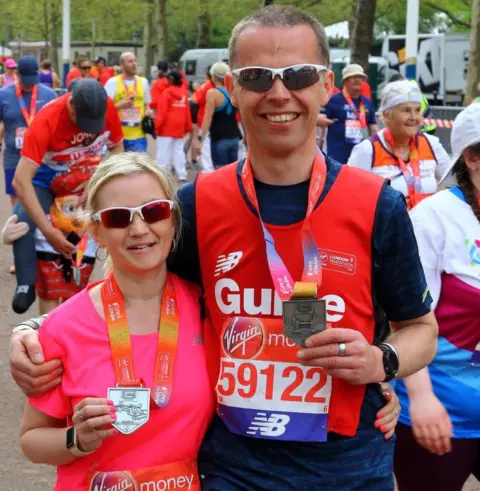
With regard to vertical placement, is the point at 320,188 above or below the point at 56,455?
above

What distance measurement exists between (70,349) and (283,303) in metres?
0.64

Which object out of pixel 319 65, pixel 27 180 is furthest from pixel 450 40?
pixel 319 65

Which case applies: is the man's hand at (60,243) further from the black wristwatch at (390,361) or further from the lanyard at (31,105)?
the black wristwatch at (390,361)

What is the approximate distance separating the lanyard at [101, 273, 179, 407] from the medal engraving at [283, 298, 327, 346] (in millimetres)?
453

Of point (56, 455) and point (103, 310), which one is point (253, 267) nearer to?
point (103, 310)

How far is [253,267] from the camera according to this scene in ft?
8.75

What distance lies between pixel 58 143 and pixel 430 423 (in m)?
3.82

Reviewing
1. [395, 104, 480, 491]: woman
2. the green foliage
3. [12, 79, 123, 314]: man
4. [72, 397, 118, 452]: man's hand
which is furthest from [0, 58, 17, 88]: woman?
[72, 397, 118, 452]: man's hand

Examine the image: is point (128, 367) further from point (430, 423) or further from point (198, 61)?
point (198, 61)

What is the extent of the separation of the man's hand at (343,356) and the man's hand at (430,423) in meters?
0.58

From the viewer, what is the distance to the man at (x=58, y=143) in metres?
6.11

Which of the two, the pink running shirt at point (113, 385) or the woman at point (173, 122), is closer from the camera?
the pink running shirt at point (113, 385)

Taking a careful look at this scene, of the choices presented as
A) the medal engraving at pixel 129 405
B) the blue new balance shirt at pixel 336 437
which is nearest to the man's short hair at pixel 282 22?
the blue new balance shirt at pixel 336 437

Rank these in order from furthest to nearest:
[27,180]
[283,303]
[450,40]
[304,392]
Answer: [450,40] < [27,180] < [304,392] < [283,303]
